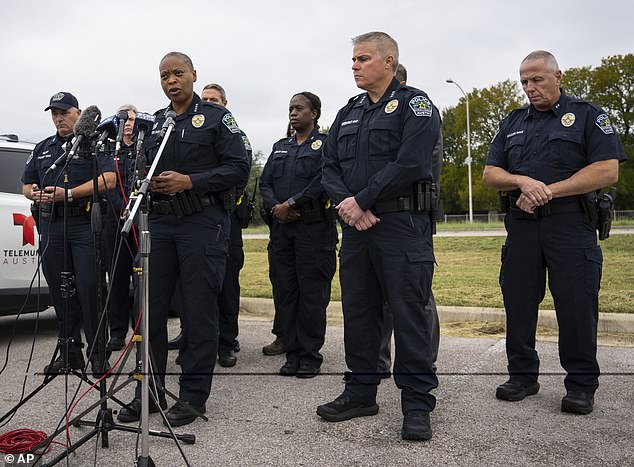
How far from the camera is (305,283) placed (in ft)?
16.8

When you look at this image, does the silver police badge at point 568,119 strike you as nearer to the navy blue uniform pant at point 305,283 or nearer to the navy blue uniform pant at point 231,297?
the navy blue uniform pant at point 305,283

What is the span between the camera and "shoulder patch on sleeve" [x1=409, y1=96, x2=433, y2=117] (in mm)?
3752

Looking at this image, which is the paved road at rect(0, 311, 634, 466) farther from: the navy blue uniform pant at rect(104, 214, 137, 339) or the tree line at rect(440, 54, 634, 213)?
the tree line at rect(440, 54, 634, 213)

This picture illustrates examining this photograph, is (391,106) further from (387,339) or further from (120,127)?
(387,339)

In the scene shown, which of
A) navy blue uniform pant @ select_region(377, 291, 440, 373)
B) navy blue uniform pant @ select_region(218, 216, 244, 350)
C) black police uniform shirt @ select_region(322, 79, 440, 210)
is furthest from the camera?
navy blue uniform pant @ select_region(218, 216, 244, 350)

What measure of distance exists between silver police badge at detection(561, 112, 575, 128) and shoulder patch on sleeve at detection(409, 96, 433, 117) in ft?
2.92

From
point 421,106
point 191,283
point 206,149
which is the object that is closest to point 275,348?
point 191,283

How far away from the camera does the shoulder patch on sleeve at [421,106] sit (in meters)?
3.75

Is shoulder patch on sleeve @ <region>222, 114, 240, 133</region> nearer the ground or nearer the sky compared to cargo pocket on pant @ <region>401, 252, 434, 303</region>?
nearer the sky

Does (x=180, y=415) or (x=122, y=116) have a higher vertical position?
(x=122, y=116)

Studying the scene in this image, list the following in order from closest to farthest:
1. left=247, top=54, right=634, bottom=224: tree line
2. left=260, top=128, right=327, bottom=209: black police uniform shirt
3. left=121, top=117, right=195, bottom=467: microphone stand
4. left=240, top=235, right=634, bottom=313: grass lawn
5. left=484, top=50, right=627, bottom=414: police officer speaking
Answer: left=121, top=117, right=195, bottom=467: microphone stand, left=484, top=50, right=627, bottom=414: police officer speaking, left=260, top=128, right=327, bottom=209: black police uniform shirt, left=240, top=235, right=634, bottom=313: grass lawn, left=247, top=54, right=634, bottom=224: tree line

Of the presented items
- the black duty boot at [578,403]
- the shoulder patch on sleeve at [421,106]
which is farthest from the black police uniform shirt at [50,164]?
the black duty boot at [578,403]

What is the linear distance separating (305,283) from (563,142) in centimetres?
216

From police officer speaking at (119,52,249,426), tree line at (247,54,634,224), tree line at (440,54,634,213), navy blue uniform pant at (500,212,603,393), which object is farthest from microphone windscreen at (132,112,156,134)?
tree line at (440,54,634,213)
